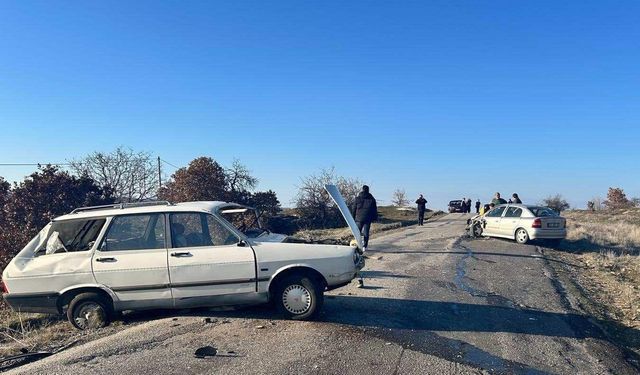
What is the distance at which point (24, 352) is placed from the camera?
19.5 feet

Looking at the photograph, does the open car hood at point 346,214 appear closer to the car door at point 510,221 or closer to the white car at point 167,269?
the white car at point 167,269

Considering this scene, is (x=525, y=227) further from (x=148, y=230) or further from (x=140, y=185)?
(x=140, y=185)

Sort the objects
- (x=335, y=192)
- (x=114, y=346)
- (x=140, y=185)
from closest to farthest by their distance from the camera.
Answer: (x=114, y=346), (x=335, y=192), (x=140, y=185)

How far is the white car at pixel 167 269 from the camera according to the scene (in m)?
6.44

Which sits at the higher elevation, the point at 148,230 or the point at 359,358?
the point at 148,230

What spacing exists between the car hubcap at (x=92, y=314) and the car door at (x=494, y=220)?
1447cm

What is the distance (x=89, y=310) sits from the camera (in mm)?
6629

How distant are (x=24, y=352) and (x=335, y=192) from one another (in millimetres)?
5021

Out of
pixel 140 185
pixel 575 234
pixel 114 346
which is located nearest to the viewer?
pixel 114 346

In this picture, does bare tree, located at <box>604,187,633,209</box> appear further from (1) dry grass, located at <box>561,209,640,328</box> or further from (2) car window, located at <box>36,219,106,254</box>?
(2) car window, located at <box>36,219,106,254</box>

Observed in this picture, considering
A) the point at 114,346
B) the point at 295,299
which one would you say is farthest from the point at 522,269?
the point at 114,346

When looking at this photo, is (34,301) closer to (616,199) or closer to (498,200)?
(498,200)

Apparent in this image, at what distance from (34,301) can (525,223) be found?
577 inches

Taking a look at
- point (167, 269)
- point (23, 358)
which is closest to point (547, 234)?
point (167, 269)
